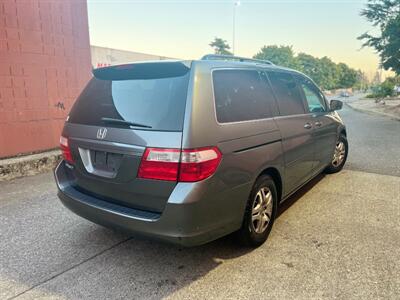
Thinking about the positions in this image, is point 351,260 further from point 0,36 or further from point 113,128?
point 0,36

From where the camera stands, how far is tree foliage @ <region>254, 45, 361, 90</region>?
8431 centimetres

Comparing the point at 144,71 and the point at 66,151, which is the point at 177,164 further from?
the point at 66,151

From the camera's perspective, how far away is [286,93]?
12.8ft

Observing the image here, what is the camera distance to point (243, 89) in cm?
314

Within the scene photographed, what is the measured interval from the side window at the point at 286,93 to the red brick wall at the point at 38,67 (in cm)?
476

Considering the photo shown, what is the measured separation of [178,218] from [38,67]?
5.35 m

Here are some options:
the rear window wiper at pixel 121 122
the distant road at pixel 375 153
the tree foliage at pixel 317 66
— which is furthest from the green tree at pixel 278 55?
the rear window wiper at pixel 121 122

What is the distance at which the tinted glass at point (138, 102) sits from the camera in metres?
2.51

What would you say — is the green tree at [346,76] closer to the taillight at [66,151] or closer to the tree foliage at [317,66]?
the tree foliage at [317,66]

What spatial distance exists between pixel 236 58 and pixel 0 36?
14.5 ft

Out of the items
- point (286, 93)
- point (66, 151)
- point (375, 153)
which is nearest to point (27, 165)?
point (66, 151)

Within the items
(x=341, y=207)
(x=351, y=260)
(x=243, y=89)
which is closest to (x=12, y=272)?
(x=243, y=89)

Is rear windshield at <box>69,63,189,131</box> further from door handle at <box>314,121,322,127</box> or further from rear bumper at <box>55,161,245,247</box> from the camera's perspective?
door handle at <box>314,121,322,127</box>

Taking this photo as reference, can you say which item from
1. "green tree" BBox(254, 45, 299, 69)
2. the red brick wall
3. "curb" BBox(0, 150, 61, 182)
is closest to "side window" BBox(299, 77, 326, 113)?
"curb" BBox(0, 150, 61, 182)
